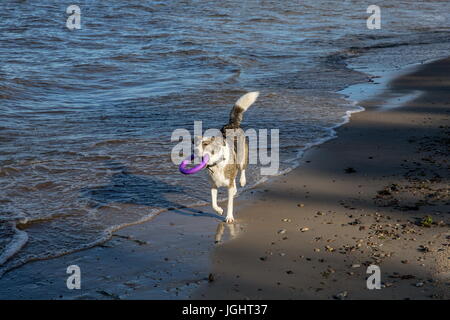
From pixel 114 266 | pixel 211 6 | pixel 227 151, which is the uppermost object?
pixel 211 6

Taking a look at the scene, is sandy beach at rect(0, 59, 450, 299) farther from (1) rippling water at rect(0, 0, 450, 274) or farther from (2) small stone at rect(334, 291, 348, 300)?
(1) rippling water at rect(0, 0, 450, 274)

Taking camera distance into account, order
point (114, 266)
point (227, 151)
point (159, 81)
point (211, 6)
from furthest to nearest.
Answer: point (211, 6), point (159, 81), point (227, 151), point (114, 266)

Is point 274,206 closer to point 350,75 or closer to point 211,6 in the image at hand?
point 350,75

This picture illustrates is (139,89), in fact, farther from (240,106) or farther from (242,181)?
(240,106)

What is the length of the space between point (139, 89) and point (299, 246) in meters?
8.75

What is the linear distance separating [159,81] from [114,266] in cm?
955

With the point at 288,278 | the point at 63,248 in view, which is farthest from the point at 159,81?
the point at 288,278

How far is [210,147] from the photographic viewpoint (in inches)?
229

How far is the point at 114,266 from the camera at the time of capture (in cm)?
517

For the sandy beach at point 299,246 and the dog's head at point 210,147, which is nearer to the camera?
the sandy beach at point 299,246

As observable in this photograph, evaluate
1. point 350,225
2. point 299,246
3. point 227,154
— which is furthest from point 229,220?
point 350,225

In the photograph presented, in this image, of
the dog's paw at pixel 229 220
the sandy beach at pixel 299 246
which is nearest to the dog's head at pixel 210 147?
the dog's paw at pixel 229 220

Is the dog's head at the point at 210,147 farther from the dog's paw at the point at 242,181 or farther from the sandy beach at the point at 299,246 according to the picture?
the dog's paw at the point at 242,181

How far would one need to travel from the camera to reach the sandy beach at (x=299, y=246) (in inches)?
183
